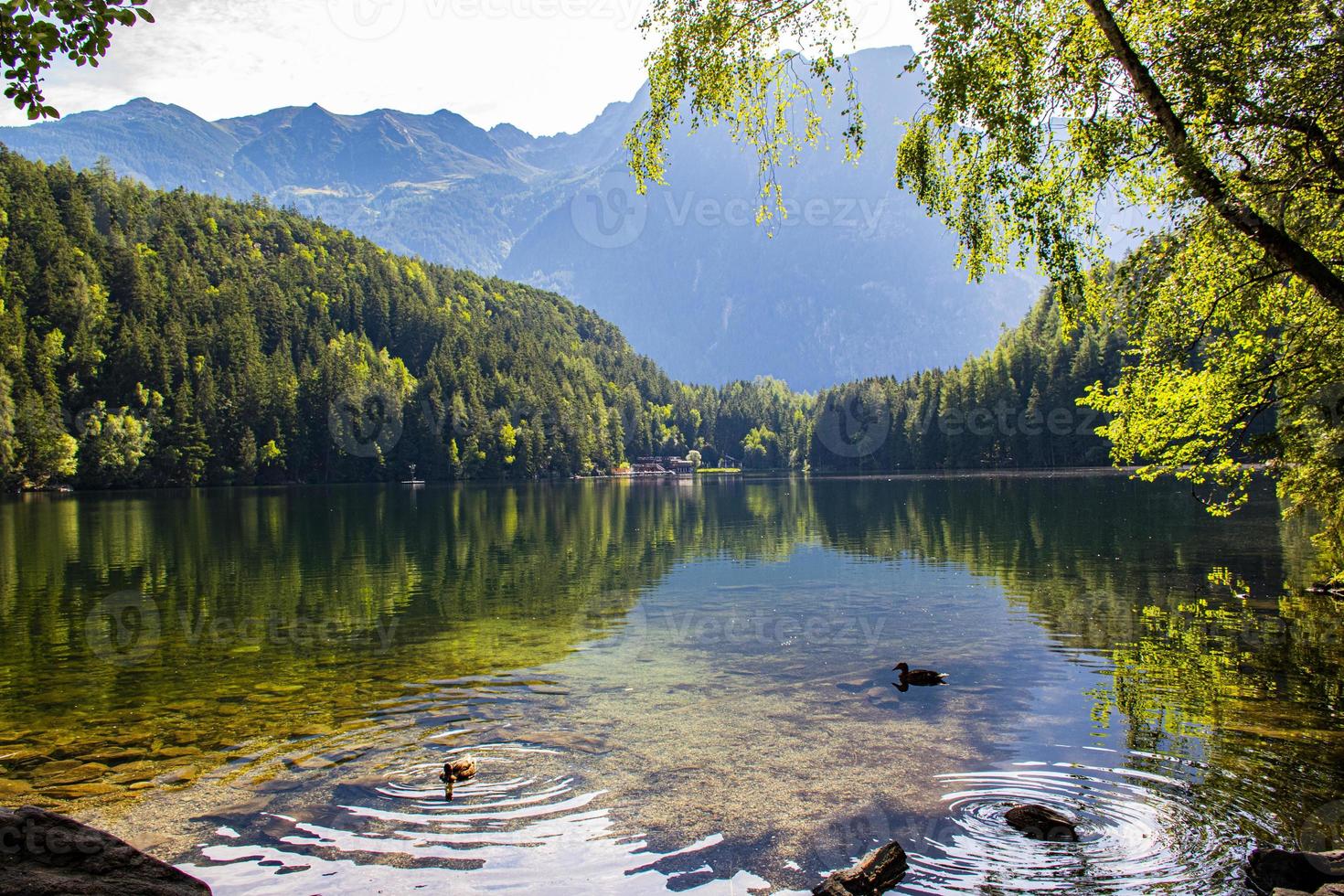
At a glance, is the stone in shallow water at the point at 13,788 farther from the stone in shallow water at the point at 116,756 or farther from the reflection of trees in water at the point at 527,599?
the reflection of trees in water at the point at 527,599

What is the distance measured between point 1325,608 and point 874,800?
A: 2322cm

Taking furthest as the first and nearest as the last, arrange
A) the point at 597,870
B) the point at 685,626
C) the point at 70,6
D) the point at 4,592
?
the point at 4,592, the point at 685,626, the point at 597,870, the point at 70,6

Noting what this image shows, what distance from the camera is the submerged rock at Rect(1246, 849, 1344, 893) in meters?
9.70

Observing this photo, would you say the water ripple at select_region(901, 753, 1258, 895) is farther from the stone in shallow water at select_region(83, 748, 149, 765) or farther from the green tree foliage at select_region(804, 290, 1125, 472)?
the green tree foliage at select_region(804, 290, 1125, 472)

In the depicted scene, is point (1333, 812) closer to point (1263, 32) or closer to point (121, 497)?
point (1263, 32)

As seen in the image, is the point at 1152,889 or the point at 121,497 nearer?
the point at 1152,889

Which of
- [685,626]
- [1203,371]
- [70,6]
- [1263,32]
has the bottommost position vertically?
[685,626]

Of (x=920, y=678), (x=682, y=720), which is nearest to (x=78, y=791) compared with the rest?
(x=682, y=720)

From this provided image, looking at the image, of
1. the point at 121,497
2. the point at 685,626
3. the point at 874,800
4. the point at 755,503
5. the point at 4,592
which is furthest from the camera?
the point at 121,497

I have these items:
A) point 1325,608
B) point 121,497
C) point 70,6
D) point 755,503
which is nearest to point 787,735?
point 70,6

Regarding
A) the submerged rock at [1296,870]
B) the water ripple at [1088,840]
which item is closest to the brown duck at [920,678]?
the water ripple at [1088,840]

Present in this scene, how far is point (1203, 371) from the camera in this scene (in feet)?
67.9

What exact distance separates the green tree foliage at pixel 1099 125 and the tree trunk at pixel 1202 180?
32 mm

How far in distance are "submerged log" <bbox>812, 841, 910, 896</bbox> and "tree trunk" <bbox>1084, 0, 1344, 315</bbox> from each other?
34.1 feet
